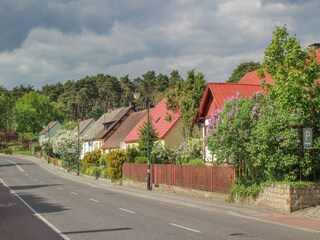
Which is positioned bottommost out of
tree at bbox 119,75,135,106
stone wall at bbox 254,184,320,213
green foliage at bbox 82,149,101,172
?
stone wall at bbox 254,184,320,213

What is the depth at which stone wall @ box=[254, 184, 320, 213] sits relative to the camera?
→ 19.0 metres

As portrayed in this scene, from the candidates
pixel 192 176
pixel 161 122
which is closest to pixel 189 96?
pixel 161 122

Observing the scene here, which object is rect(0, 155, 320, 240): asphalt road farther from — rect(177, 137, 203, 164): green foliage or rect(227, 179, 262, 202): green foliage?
rect(177, 137, 203, 164): green foliage

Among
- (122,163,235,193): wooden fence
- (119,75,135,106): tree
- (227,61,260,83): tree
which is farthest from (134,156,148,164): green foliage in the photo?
(119,75,135,106): tree

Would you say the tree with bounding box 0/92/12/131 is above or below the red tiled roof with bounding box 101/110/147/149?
above

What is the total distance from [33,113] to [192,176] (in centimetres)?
12529

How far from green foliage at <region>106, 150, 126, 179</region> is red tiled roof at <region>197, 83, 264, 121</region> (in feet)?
41.5

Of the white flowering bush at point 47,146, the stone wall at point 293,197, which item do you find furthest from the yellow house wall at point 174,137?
the white flowering bush at point 47,146

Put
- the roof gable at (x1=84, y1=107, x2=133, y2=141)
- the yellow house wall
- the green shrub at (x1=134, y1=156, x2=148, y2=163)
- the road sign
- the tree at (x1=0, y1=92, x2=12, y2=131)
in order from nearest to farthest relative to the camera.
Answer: the road sign < the green shrub at (x1=134, y1=156, x2=148, y2=163) < the yellow house wall < the roof gable at (x1=84, y1=107, x2=133, y2=141) < the tree at (x1=0, y1=92, x2=12, y2=131)

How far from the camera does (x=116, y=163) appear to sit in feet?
157

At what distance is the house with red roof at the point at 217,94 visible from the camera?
3419 centimetres

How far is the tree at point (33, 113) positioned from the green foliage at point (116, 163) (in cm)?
10333

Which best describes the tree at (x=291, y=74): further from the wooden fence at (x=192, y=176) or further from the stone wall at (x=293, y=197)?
the wooden fence at (x=192, y=176)

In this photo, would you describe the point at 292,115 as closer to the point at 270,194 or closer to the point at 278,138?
the point at 278,138
